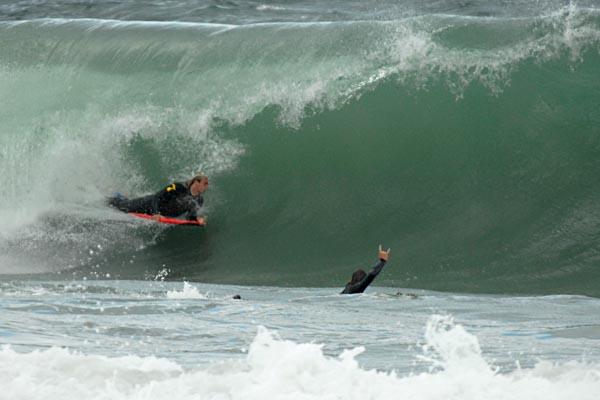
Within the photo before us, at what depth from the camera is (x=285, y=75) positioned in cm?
1380

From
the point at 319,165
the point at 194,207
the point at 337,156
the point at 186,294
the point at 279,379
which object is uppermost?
the point at 337,156

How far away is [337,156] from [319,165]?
239mm

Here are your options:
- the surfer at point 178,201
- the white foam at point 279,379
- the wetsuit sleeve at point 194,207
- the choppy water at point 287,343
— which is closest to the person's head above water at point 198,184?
the surfer at point 178,201

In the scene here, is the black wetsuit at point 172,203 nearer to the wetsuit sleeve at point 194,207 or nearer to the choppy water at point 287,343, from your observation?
the wetsuit sleeve at point 194,207

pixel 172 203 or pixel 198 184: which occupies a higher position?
pixel 198 184

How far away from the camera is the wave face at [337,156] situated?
37.8ft

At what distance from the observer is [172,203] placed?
11906mm

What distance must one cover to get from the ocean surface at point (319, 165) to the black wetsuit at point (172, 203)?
8.8 inches

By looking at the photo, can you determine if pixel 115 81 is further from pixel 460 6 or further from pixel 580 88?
pixel 460 6

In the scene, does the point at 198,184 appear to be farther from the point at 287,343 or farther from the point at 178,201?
the point at 287,343

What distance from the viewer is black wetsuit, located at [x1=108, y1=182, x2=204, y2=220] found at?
11867mm

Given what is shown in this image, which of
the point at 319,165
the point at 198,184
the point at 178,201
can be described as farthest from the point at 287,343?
the point at 319,165

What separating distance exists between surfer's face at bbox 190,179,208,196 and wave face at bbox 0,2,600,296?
65 cm

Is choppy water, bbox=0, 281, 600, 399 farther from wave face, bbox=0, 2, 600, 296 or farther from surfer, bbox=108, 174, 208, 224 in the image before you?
surfer, bbox=108, 174, 208, 224
